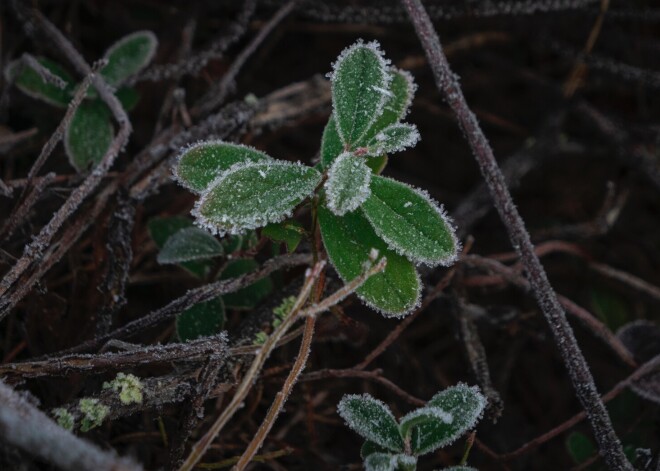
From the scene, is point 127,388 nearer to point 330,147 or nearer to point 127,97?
point 330,147

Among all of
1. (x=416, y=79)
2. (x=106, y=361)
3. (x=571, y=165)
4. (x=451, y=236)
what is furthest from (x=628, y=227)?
(x=106, y=361)

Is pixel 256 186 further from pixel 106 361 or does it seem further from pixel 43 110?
pixel 43 110

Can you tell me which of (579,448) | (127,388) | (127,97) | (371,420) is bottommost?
(127,388)

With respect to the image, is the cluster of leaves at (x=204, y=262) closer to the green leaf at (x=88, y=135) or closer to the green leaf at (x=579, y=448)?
the green leaf at (x=88, y=135)

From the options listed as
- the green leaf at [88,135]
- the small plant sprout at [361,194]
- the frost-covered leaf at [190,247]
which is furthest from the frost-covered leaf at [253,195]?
the green leaf at [88,135]

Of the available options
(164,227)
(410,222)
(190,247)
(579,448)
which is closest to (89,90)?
(164,227)
